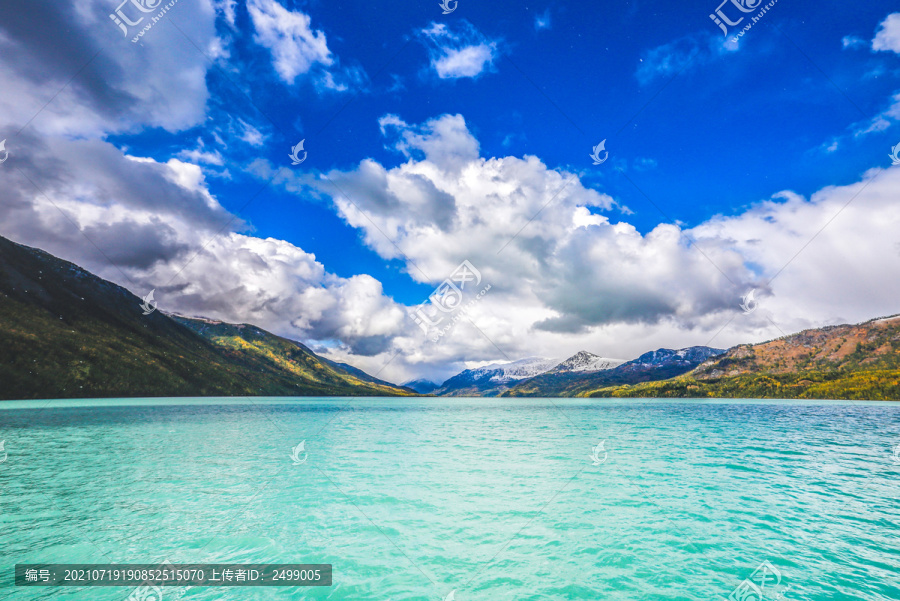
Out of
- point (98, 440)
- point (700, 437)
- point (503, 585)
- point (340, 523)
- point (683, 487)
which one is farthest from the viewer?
point (700, 437)

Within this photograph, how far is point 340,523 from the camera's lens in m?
20.5

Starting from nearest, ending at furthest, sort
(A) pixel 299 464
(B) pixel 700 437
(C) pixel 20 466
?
1. (C) pixel 20 466
2. (A) pixel 299 464
3. (B) pixel 700 437

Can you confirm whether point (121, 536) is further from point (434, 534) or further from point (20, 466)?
point (20, 466)

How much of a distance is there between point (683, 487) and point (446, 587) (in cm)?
2186

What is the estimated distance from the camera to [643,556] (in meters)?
16.0

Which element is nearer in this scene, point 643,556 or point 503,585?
point 503,585

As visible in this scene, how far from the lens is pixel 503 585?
13.5m

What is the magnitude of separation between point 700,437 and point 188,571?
67168mm

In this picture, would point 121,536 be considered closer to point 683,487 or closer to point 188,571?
point 188,571

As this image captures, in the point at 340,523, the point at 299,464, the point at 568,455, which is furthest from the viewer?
the point at 568,455

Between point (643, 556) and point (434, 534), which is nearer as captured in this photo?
point (643, 556)

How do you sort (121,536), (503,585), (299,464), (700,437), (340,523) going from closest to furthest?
(503,585) → (121,536) → (340,523) → (299,464) → (700,437)

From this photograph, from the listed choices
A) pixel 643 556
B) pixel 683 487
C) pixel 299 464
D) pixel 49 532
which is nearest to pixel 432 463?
pixel 299 464

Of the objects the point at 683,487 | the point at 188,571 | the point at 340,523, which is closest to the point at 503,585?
the point at 340,523
